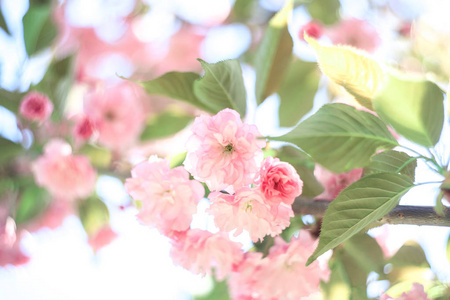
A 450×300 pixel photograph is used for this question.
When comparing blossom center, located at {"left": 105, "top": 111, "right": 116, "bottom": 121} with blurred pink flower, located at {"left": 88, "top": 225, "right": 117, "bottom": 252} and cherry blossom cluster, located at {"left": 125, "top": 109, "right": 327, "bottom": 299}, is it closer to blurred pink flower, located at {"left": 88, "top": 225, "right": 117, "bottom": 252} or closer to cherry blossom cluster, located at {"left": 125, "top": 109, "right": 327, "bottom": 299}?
blurred pink flower, located at {"left": 88, "top": 225, "right": 117, "bottom": 252}

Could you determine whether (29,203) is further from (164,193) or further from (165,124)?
(164,193)

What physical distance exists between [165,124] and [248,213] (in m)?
0.75

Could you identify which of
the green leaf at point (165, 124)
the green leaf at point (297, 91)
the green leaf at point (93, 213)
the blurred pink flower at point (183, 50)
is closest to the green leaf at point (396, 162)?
the green leaf at point (297, 91)

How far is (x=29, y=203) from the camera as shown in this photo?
1415 millimetres

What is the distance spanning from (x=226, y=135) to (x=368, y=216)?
20 centimetres

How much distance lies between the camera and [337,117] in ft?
1.84

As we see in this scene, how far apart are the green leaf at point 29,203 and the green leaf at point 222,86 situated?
945 mm

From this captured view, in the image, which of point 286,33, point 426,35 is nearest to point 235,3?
point 426,35

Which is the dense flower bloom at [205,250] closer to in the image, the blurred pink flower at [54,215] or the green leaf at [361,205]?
the green leaf at [361,205]

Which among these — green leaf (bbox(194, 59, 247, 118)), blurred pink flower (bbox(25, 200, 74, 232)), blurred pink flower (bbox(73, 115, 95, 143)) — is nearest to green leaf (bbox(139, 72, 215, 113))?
green leaf (bbox(194, 59, 247, 118))

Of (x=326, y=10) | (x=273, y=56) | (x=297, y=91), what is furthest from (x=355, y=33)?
(x=273, y=56)

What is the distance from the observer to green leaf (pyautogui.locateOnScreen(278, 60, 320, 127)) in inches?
43.6

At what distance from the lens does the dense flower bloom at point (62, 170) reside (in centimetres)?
119

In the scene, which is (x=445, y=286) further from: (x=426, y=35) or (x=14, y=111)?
(x=14, y=111)
